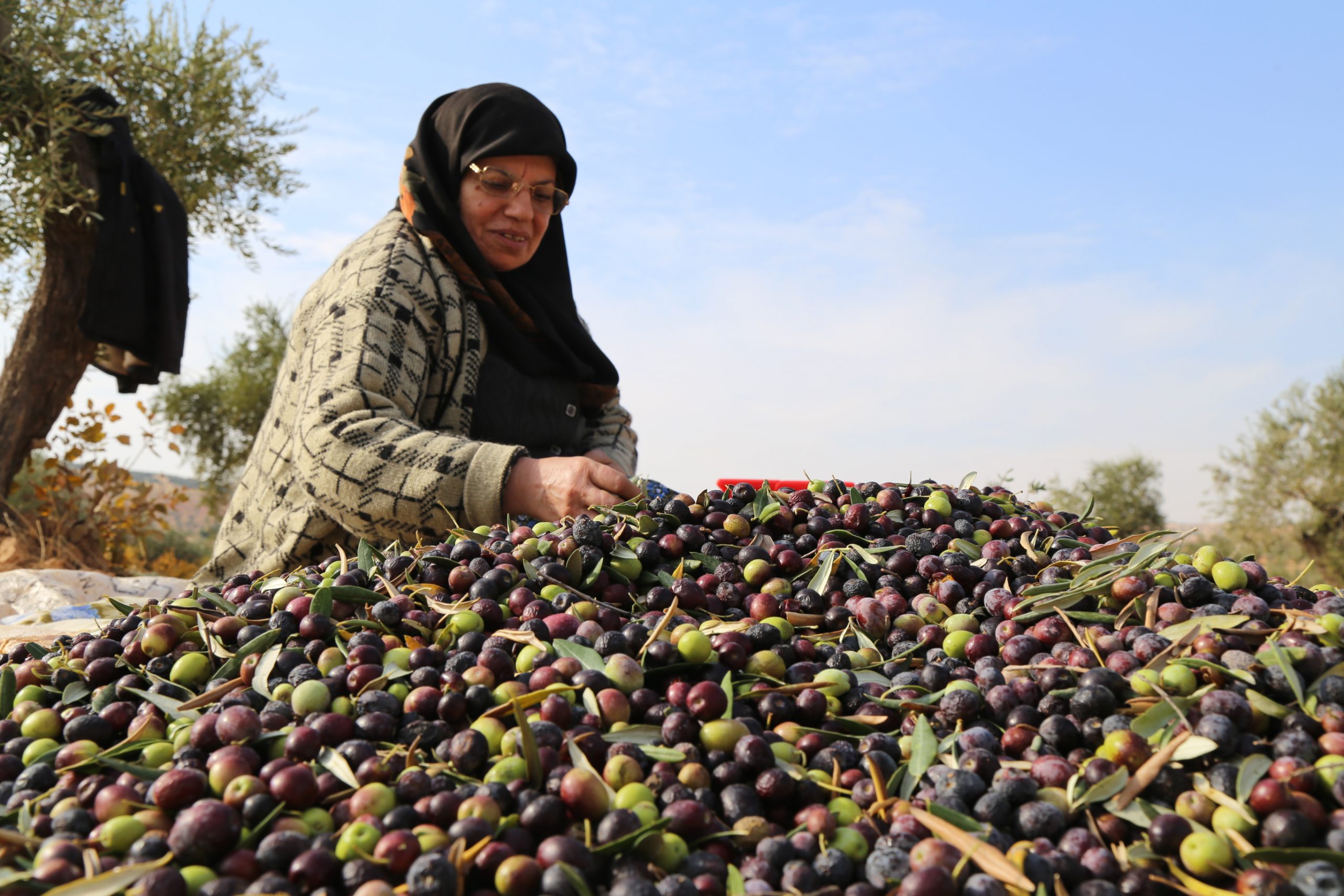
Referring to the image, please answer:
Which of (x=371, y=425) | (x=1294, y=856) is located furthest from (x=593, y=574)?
(x=371, y=425)

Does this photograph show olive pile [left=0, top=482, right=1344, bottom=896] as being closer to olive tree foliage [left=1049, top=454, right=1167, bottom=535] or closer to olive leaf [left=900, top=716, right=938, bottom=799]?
olive leaf [left=900, top=716, right=938, bottom=799]

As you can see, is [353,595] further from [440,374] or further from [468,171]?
[468,171]

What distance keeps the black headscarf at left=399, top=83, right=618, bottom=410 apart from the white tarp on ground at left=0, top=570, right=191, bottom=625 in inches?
73.3

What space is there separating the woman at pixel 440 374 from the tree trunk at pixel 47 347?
509 cm

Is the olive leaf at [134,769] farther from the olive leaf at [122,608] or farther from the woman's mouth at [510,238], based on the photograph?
the woman's mouth at [510,238]

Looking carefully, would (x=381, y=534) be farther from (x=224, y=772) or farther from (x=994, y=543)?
(x=994, y=543)

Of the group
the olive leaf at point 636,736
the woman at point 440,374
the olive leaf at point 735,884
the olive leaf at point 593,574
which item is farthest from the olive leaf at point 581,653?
the woman at point 440,374

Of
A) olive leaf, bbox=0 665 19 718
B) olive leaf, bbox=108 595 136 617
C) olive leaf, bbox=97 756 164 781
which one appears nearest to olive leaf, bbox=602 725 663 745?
olive leaf, bbox=97 756 164 781

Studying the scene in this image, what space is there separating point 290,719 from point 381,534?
1608 millimetres

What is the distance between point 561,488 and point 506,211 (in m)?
1.45

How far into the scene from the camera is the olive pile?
0.98m

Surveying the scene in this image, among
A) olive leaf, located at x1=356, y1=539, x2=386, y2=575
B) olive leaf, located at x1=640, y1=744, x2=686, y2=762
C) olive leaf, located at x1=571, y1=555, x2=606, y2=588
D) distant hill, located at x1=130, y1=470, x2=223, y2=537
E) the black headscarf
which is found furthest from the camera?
distant hill, located at x1=130, y1=470, x2=223, y2=537

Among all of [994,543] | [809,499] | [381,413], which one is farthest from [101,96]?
[994,543]

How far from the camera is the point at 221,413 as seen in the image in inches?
556
